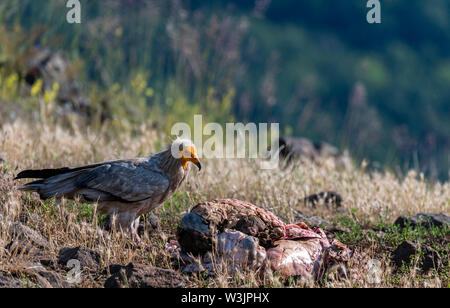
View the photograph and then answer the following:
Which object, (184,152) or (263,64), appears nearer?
(184,152)

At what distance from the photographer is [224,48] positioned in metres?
11.4

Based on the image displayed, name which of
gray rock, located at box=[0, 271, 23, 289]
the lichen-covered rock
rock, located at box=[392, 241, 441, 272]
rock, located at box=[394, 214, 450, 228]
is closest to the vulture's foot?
the lichen-covered rock

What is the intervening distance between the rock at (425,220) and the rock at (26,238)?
12.4 feet

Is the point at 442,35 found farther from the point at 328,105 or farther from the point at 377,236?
the point at 377,236

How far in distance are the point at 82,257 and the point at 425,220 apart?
3.79 m

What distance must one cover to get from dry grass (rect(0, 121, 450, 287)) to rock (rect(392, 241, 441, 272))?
13 centimetres

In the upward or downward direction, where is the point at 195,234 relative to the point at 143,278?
upward

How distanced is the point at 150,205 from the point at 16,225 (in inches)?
50.4

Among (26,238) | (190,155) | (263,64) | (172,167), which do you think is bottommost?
(26,238)

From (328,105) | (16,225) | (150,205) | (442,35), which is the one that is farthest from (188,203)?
(442,35)

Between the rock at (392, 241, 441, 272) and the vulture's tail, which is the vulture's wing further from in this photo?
the rock at (392, 241, 441, 272)

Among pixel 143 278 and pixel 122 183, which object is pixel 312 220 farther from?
pixel 143 278

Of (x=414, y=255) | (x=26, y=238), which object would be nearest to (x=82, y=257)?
(x=26, y=238)

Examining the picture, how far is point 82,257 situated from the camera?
4781 millimetres
